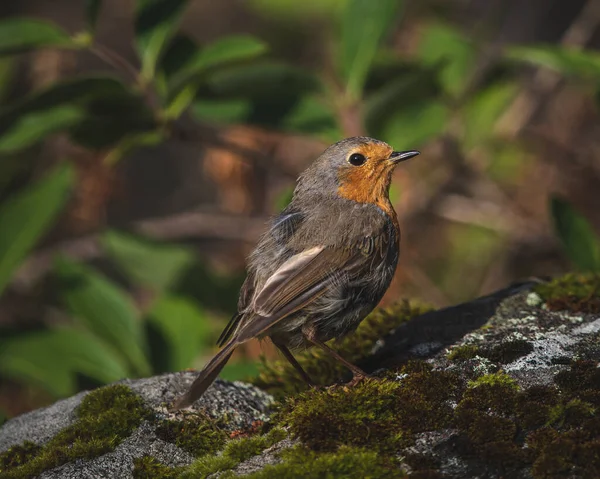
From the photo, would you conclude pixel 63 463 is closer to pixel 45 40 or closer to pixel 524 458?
pixel 524 458

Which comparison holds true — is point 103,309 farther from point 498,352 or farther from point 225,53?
point 498,352

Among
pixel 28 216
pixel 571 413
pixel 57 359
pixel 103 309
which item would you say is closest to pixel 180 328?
pixel 103 309

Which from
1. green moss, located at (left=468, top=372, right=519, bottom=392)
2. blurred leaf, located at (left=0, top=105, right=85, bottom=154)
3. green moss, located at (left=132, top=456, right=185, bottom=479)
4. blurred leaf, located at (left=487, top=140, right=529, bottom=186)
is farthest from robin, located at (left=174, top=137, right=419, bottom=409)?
blurred leaf, located at (left=487, top=140, right=529, bottom=186)

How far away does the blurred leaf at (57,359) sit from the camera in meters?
5.77

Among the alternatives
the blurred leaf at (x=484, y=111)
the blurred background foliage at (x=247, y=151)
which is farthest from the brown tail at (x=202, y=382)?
the blurred leaf at (x=484, y=111)

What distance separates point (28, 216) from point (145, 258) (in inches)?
44.9

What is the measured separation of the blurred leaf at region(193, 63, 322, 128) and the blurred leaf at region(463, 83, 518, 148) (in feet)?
5.47

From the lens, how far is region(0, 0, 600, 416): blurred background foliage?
556cm

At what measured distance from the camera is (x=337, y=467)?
9.68 ft

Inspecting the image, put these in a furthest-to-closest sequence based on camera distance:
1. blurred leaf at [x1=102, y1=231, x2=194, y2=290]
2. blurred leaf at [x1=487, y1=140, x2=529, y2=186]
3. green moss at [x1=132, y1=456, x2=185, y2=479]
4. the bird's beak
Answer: blurred leaf at [x1=487, y1=140, x2=529, y2=186], blurred leaf at [x1=102, y1=231, x2=194, y2=290], the bird's beak, green moss at [x1=132, y1=456, x2=185, y2=479]

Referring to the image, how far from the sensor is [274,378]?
4430 mm

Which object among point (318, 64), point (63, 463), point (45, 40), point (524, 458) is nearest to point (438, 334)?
point (524, 458)

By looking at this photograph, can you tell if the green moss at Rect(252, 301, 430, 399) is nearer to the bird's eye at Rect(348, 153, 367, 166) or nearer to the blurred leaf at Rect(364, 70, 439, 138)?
the bird's eye at Rect(348, 153, 367, 166)

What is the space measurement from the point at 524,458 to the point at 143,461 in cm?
150
